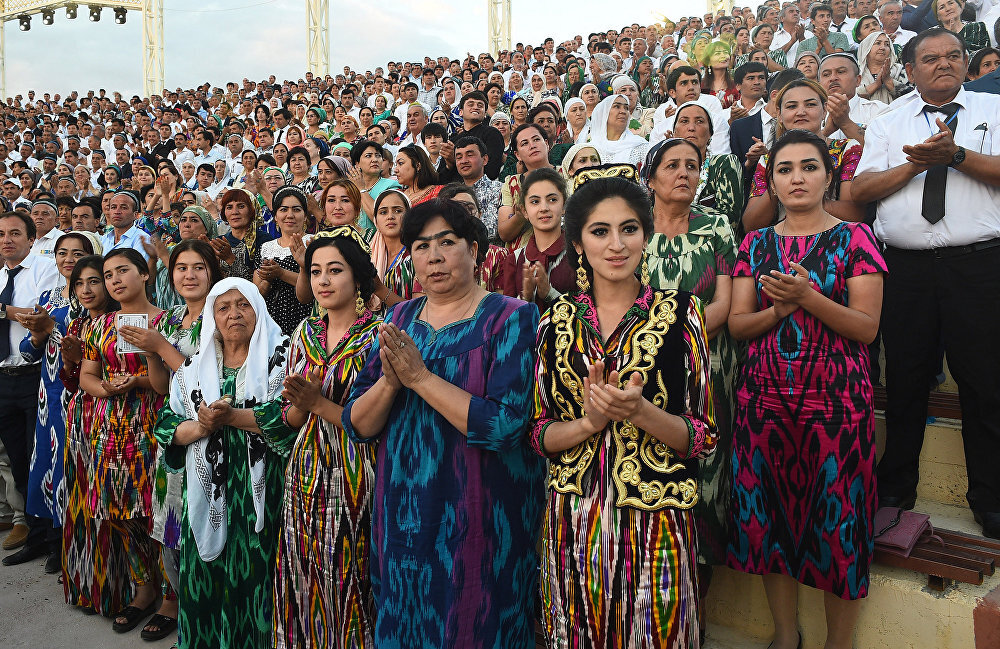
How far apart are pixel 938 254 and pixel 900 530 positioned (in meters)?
1.07

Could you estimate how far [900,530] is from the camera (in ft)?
7.73

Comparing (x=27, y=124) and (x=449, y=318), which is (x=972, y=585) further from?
(x=27, y=124)

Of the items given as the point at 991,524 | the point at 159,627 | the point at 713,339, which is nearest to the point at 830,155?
the point at 713,339

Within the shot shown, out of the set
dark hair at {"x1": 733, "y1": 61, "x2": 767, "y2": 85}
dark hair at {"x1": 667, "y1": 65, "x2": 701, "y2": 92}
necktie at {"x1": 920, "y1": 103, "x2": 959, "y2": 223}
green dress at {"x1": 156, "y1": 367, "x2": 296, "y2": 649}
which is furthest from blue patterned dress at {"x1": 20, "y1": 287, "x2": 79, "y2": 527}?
dark hair at {"x1": 733, "y1": 61, "x2": 767, "y2": 85}

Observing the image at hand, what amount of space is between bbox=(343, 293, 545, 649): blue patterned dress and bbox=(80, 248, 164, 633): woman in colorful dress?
6.41 ft

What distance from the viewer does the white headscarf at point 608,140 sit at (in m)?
5.05

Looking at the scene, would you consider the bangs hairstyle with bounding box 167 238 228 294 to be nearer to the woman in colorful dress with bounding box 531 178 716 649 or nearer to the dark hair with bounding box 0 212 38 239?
the dark hair with bounding box 0 212 38 239

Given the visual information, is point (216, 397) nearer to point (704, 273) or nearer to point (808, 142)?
point (704, 273)

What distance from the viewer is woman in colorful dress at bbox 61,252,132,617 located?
3.53 meters

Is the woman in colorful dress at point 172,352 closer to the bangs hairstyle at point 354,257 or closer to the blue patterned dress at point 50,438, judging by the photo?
the bangs hairstyle at point 354,257

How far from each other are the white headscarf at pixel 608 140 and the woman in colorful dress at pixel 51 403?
3.69m

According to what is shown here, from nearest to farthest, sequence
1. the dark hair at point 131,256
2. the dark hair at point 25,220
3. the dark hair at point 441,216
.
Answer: the dark hair at point 441,216, the dark hair at point 131,256, the dark hair at point 25,220

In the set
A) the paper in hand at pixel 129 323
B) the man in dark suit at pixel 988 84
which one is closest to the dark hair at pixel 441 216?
the paper in hand at pixel 129 323

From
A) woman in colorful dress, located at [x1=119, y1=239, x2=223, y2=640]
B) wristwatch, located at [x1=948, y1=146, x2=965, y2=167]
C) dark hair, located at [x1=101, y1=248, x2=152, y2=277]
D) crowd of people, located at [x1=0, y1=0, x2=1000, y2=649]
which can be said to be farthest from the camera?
dark hair, located at [x1=101, y1=248, x2=152, y2=277]
